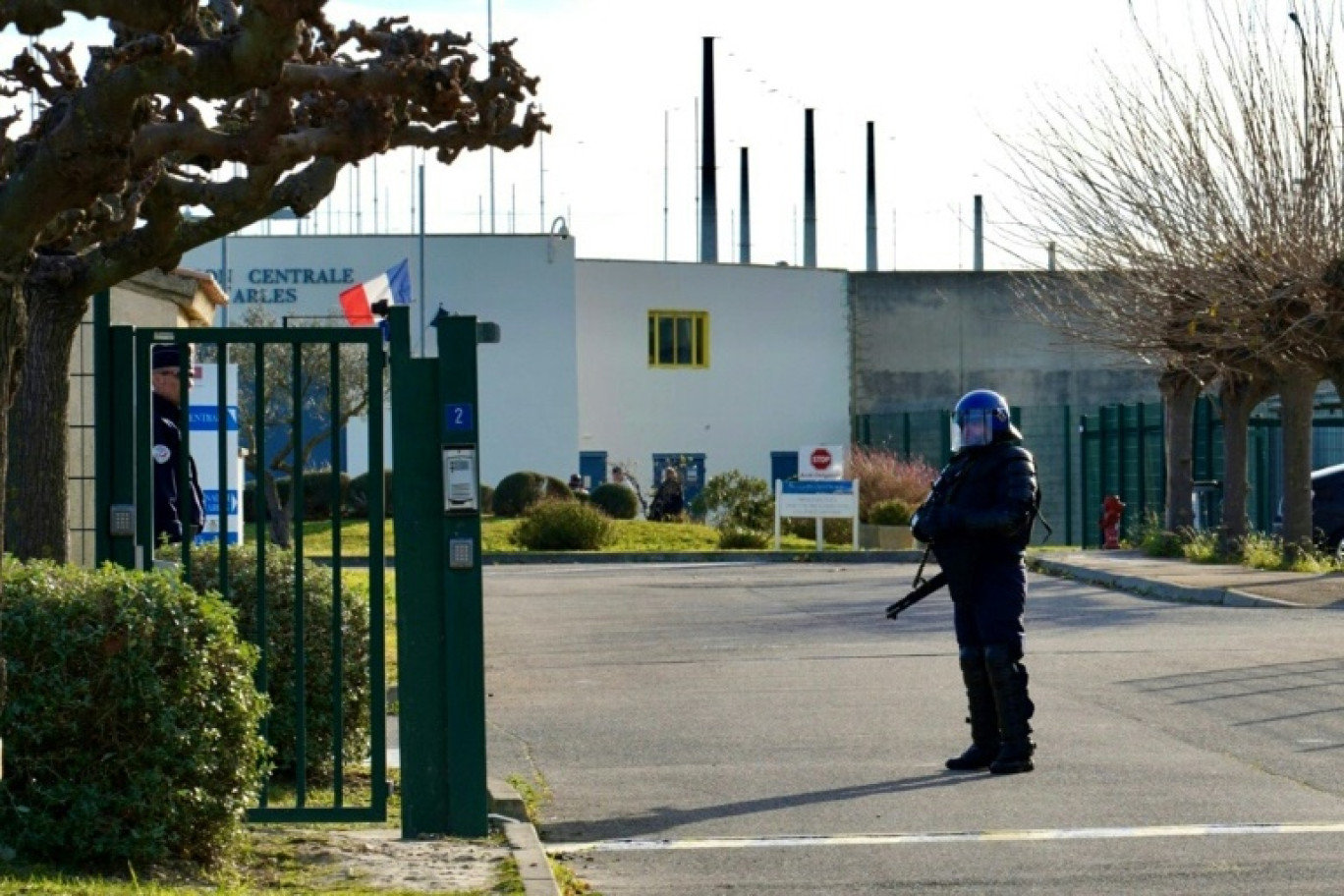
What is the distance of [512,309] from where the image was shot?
56000 millimetres

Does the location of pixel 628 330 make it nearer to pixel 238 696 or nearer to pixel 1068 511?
pixel 1068 511

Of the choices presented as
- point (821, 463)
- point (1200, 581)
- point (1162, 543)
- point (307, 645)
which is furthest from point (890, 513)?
point (307, 645)

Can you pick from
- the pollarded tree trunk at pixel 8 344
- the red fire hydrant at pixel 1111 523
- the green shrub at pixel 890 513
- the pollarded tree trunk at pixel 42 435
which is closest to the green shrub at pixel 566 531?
the green shrub at pixel 890 513

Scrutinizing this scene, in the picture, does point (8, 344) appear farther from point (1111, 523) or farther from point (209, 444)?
point (1111, 523)

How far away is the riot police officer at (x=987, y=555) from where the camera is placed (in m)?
10.5

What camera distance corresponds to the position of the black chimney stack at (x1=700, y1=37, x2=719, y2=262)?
70.7 meters

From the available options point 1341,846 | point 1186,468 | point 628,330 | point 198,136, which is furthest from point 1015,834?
point 628,330

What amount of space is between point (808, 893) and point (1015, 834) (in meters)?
1.40

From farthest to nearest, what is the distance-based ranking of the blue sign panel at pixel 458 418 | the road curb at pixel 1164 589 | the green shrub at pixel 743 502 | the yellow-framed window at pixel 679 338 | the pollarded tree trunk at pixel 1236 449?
the yellow-framed window at pixel 679 338
the green shrub at pixel 743 502
the pollarded tree trunk at pixel 1236 449
the road curb at pixel 1164 589
the blue sign panel at pixel 458 418

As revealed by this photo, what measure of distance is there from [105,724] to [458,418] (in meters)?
1.81

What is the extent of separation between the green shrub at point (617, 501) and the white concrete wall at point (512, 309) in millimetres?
7926

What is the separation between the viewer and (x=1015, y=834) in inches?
342

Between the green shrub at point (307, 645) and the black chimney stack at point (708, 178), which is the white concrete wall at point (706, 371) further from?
the green shrub at point (307, 645)

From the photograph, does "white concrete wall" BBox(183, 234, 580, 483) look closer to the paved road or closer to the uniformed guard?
the paved road
